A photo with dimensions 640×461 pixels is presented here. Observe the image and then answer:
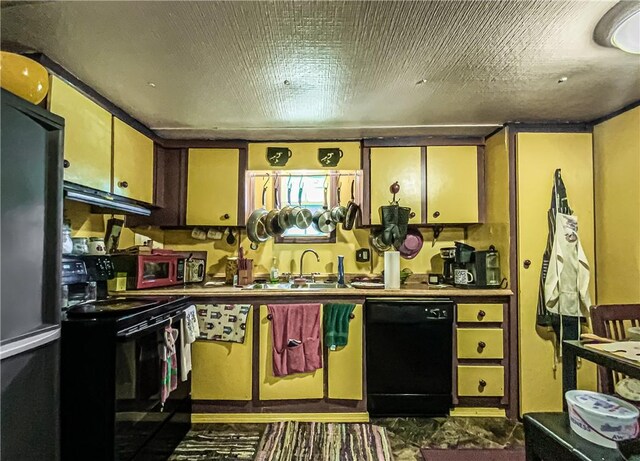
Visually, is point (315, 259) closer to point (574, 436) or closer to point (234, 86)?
point (234, 86)

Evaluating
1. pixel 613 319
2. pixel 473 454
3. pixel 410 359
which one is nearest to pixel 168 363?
pixel 410 359

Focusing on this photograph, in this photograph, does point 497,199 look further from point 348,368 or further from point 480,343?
point 348,368

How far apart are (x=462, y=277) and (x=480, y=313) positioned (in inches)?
12.3

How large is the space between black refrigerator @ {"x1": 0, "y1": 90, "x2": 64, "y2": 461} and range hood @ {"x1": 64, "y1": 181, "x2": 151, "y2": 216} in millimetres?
635

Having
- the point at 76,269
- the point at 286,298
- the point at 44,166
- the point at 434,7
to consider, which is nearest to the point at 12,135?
the point at 44,166

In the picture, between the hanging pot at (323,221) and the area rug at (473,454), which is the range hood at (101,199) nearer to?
the hanging pot at (323,221)

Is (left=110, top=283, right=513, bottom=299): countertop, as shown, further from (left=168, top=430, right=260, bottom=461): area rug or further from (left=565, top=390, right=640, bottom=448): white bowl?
(left=565, top=390, right=640, bottom=448): white bowl

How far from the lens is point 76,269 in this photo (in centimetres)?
196

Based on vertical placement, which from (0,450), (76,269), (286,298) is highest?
(76,269)

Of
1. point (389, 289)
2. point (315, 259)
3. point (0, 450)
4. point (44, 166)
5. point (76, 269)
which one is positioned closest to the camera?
point (0, 450)

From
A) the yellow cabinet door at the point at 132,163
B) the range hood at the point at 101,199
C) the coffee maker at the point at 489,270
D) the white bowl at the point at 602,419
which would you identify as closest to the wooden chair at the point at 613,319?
the white bowl at the point at 602,419

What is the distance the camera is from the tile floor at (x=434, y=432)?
2.23 metres

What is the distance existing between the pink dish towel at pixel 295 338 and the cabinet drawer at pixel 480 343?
103cm

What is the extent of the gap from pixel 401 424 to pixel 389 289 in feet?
3.04
